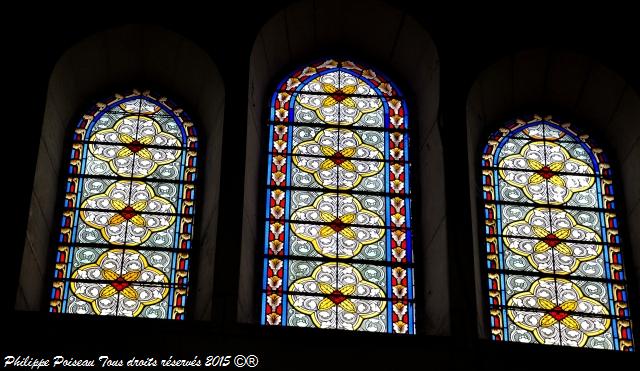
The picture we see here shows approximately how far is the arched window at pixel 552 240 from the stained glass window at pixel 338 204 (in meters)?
Result: 0.78

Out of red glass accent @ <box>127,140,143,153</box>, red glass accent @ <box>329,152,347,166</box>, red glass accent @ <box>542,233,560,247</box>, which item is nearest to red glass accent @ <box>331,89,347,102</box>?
red glass accent @ <box>329,152,347,166</box>

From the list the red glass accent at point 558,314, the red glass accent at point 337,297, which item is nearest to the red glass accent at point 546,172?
the red glass accent at point 558,314

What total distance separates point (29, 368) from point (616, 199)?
521cm

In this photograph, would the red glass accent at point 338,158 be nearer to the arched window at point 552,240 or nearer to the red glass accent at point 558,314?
the arched window at point 552,240

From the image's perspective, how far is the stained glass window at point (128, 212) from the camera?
1151cm

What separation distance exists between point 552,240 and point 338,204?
1.82 m

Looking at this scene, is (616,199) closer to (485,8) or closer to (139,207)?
(485,8)

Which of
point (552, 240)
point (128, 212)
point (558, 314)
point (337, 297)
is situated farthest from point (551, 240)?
point (128, 212)

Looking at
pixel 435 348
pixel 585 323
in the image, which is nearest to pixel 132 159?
pixel 435 348

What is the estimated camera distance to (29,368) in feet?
33.8

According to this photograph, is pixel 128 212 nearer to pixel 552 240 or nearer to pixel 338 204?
pixel 338 204

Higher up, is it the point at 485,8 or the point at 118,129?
the point at 485,8

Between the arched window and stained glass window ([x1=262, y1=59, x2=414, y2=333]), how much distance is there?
0.78 metres

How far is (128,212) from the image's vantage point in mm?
11969
